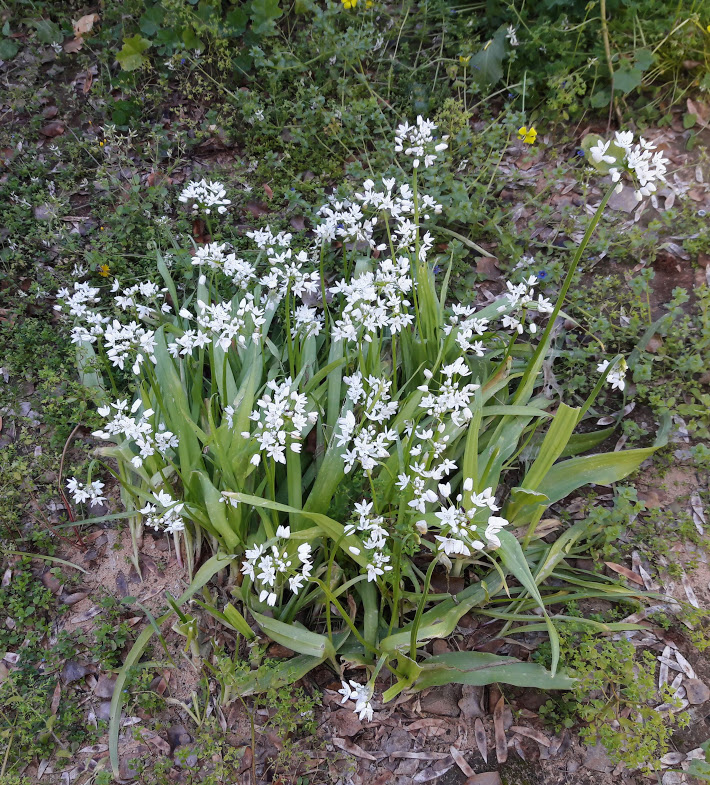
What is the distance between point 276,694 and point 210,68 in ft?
13.6

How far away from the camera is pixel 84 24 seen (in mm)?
4488

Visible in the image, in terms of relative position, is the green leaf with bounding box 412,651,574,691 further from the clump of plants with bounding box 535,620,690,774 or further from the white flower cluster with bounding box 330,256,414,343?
the white flower cluster with bounding box 330,256,414,343

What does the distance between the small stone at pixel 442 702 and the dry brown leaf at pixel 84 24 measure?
5.12 m

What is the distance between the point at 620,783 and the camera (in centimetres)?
210

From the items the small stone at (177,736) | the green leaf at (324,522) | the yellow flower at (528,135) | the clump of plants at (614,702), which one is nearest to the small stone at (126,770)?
the small stone at (177,736)

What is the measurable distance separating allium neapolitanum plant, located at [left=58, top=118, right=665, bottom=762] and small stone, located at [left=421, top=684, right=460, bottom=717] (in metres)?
0.15

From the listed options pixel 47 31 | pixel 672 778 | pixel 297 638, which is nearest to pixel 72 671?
pixel 297 638

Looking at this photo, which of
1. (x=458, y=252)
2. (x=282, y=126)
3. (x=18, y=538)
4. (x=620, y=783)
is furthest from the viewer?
(x=282, y=126)

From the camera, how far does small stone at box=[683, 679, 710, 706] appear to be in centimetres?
223

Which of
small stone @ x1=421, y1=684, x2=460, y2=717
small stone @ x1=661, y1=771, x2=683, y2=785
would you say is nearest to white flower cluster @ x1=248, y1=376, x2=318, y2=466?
small stone @ x1=421, y1=684, x2=460, y2=717

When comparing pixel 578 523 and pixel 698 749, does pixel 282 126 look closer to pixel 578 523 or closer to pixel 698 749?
pixel 578 523

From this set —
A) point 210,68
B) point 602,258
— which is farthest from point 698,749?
point 210,68

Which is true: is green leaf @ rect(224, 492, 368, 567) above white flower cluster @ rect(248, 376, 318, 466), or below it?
below

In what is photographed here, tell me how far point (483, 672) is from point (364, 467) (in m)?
0.96
